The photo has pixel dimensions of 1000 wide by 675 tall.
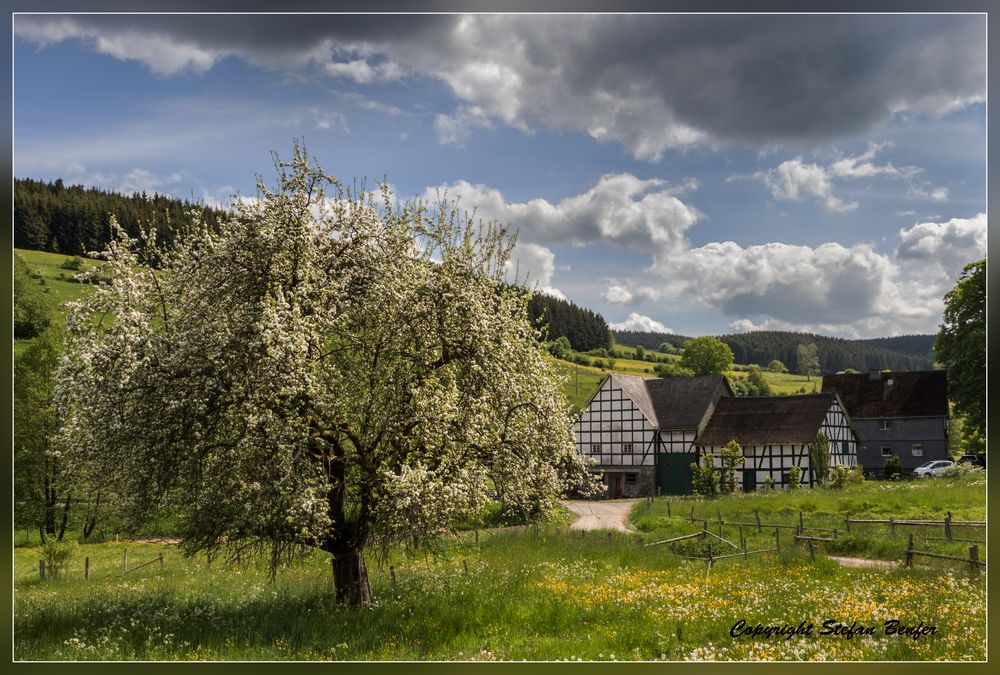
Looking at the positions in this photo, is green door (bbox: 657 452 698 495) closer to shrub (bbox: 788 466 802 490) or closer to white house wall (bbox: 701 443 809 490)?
white house wall (bbox: 701 443 809 490)

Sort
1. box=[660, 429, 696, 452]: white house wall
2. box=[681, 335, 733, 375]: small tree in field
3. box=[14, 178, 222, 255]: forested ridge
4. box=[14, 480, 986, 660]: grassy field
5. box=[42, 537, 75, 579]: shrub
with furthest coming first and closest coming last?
1. box=[681, 335, 733, 375]: small tree in field
2. box=[660, 429, 696, 452]: white house wall
3. box=[42, 537, 75, 579]: shrub
4. box=[14, 178, 222, 255]: forested ridge
5. box=[14, 480, 986, 660]: grassy field

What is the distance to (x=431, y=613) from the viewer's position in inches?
602

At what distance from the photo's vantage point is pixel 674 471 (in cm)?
5675

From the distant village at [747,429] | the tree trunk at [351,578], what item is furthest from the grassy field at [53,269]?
the distant village at [747,429]

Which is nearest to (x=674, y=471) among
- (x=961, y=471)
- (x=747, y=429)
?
(x=747, y=429)

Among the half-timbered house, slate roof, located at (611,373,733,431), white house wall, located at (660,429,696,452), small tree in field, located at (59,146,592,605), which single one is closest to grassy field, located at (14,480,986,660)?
small tree in field, located at (59,146,592,605)

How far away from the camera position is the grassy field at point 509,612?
13.1 metres

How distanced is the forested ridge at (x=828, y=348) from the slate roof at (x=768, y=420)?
23.0 ft

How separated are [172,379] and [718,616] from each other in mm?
12108

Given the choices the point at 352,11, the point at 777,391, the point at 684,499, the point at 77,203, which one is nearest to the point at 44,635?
the point at 77,203

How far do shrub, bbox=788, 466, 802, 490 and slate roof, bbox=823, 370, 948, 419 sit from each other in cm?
1690

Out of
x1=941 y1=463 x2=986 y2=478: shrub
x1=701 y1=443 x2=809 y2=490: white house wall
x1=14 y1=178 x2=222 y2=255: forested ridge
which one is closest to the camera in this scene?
x1=14 y1=178 x2=222 y2=255: forested ridge

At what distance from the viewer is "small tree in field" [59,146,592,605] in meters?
13.7

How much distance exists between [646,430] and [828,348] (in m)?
31.9
